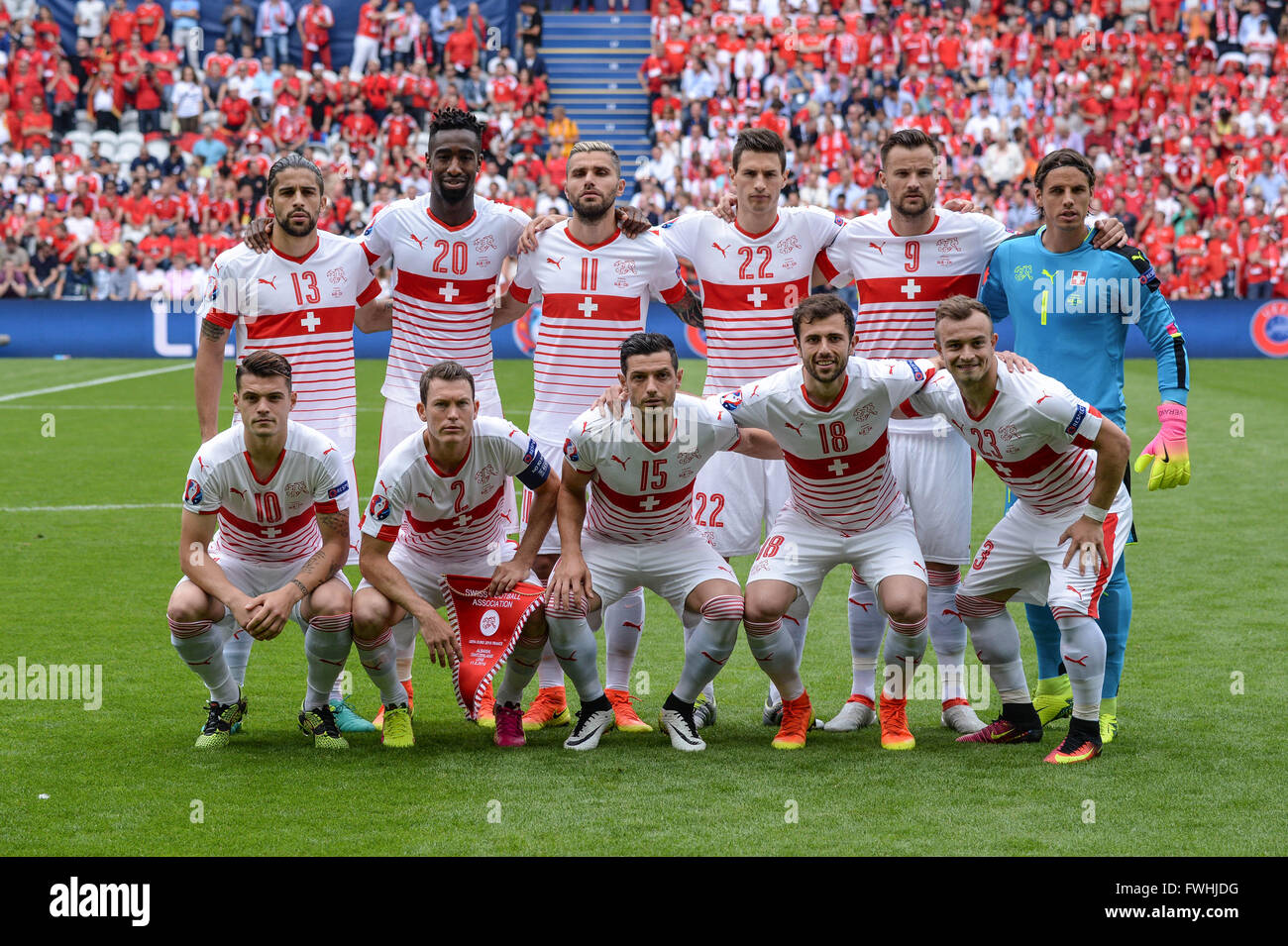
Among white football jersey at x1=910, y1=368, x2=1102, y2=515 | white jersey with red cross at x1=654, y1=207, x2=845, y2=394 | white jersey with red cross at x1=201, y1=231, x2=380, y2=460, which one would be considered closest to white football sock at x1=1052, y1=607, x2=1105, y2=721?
white football jersey at x1=910, y1=368, x2=1102, y2=515

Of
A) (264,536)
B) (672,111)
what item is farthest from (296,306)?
(672,111)

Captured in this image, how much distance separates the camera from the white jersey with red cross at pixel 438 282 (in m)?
6.67

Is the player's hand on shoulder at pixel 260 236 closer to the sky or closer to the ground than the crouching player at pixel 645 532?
closer to the sky

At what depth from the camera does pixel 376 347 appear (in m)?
22.2

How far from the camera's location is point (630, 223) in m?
6.67

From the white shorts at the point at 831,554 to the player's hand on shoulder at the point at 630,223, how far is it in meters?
1.51

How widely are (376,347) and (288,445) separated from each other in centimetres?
1659

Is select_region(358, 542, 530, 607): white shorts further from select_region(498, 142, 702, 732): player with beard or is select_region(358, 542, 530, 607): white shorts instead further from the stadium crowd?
the stadium crowd

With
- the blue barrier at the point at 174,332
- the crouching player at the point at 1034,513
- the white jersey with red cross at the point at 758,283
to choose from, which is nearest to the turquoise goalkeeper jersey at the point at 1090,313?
the crouching player at the point at 1034,513

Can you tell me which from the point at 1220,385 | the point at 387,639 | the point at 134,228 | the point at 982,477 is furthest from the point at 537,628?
the point at 134,228

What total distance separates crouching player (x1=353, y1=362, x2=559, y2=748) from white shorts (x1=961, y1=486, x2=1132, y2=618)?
5.96ft

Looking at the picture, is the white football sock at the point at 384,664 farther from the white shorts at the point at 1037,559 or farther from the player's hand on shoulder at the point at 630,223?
the white shorts at the point at 1037,559

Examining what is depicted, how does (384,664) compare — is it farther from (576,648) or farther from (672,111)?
(672,111)

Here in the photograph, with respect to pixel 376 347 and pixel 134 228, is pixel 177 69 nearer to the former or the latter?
pixel 134 228
